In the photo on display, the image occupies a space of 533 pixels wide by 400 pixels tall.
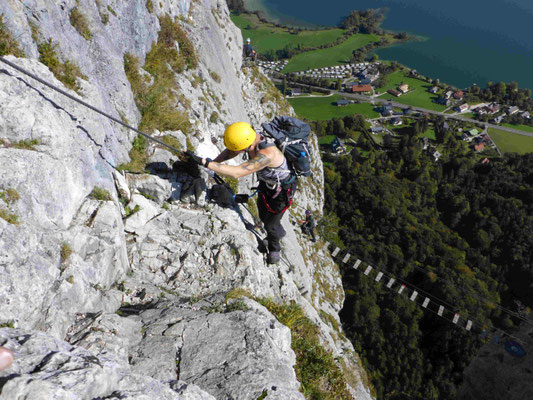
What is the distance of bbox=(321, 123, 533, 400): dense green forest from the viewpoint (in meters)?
54.8

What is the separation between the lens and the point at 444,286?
6006 cm

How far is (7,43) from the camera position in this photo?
19.5 feet

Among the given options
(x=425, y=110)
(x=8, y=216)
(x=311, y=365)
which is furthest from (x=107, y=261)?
(x=425, y=110)

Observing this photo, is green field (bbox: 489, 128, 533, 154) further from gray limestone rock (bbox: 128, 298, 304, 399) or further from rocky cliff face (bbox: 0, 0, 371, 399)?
gray limestone rock (bbox: 128, 298, 304, 399)

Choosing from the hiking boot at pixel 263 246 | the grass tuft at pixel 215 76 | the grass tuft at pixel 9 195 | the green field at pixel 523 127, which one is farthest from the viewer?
the green field at pixel 523 127

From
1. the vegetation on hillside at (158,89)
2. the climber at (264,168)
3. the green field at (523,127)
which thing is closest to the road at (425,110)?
the green field at (523,127)

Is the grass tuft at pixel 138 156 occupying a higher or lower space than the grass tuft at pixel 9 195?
lower

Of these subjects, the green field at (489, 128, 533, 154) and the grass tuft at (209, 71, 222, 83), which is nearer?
the grass tuft at (209, 71, 222, 83)

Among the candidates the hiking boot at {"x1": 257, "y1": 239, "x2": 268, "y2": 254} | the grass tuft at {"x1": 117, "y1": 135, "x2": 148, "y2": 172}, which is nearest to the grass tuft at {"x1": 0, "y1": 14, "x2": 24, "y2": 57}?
the grass tuft at {"x1": 117, "y1": 135, "x2": 148, "y2": 172}

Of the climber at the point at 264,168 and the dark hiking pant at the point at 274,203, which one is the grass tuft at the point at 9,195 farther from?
the dark hiking pant at the point at 274,203

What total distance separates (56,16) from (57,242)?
5375mm

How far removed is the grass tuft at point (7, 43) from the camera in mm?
5887

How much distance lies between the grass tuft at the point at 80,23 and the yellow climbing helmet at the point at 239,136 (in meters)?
5.05

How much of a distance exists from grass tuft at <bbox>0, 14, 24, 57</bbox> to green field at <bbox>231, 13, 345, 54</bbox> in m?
154
